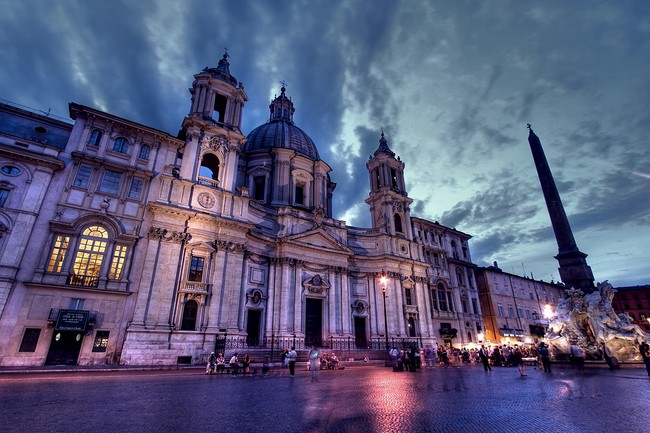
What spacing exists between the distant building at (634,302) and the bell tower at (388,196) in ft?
212

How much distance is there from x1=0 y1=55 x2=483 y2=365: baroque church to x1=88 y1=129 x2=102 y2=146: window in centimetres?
11

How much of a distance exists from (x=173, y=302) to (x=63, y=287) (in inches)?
255

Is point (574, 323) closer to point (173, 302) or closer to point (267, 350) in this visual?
point (267, 350)

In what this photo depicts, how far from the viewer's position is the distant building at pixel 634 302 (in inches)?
2717

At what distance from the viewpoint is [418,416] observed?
6.77 metres

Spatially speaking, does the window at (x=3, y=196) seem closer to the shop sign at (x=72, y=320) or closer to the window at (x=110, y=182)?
the window at (x=110, y=182)

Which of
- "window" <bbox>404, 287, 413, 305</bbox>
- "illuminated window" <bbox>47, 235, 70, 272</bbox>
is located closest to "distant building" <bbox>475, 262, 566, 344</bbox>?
"window" <bbox>404, 287, 413, 305</bbox>

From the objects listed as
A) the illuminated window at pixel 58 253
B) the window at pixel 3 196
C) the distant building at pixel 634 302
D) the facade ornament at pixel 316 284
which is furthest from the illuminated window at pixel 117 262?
the distant building at pixel 634 302

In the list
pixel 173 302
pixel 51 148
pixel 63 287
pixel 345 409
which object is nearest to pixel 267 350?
pixel 173 302

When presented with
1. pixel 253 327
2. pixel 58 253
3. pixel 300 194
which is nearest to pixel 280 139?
pixel 300 194

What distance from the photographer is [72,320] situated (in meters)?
18.8

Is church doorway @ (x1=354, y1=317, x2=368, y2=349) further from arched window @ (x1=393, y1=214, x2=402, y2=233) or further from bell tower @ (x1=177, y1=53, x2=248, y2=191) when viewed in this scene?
bell tower @ (x1=177, y1=53, x2=248, y2=191)

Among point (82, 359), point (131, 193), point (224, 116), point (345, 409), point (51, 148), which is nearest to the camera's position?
point (345, 409)

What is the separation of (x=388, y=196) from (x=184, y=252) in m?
26.2
